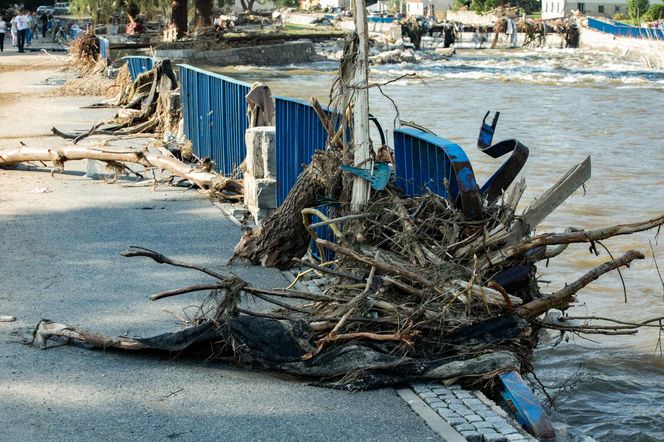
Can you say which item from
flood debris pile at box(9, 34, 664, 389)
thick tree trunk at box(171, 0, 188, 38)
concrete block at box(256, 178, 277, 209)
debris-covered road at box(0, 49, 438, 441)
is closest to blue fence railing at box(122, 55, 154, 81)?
debris-covered road at box(0, 49, 438, 441)

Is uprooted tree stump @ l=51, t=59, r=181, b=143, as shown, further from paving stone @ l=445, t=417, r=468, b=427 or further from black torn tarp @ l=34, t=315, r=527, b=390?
paving stone @ l=445, t=417, r=468, b=427

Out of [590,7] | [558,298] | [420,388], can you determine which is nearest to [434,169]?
[558,298]

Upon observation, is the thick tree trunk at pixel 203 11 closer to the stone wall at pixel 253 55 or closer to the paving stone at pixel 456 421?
the stone wall at pixel 253 55

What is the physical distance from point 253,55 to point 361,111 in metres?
44.4

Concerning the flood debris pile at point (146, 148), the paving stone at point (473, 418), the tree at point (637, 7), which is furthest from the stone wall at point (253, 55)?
the tree at point (637, 7)

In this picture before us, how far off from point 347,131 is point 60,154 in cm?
719

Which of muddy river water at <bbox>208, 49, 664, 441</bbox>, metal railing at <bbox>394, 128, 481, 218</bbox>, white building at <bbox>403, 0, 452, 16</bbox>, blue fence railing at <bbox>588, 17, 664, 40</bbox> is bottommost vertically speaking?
muddy river water at <bbox>208, 49, 664, 441</bbox>

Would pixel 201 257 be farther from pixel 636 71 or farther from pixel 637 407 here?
pixel 636 71

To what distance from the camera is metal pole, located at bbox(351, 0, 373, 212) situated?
23.4ft

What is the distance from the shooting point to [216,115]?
13797mm

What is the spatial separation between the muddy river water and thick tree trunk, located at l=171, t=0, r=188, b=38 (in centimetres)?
356

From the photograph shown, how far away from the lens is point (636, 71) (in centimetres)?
4706

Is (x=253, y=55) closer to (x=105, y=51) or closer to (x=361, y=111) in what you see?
(x=105, y=51)

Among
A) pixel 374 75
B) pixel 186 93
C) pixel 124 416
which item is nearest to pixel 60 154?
pixel 186 93
